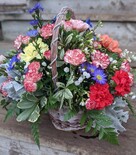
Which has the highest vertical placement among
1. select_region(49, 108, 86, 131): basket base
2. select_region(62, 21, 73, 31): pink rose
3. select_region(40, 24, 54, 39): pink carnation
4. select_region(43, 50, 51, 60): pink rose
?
select_region(62, 21, 73, 31): pink rose

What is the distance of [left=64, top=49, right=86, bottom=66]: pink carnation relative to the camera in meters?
1.00

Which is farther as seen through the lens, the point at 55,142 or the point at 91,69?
the point at 55,142

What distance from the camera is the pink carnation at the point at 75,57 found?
3.28 ft

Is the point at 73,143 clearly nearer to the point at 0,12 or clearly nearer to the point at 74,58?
the point at 74,58

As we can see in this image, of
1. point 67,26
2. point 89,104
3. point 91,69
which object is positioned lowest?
point 89,104

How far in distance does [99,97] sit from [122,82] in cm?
10

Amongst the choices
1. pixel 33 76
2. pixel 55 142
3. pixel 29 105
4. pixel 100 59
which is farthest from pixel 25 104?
pixel 100 59

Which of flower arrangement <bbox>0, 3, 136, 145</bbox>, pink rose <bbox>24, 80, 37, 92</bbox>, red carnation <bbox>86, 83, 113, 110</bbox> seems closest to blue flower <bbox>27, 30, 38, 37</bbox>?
flower arrangement <bbox>0, 3, 136, 145</bbox>

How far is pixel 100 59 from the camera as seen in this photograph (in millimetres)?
1046

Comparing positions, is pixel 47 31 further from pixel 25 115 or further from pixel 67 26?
pixel 25 115

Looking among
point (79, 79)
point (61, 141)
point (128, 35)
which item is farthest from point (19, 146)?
point (128, 35)

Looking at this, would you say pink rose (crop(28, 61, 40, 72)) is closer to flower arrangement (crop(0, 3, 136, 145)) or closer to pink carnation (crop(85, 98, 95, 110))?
flower arrangement (crop(0, 3, 136, 145))

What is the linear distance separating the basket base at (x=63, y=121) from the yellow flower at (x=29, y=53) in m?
0.22

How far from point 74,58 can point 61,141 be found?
362mm
